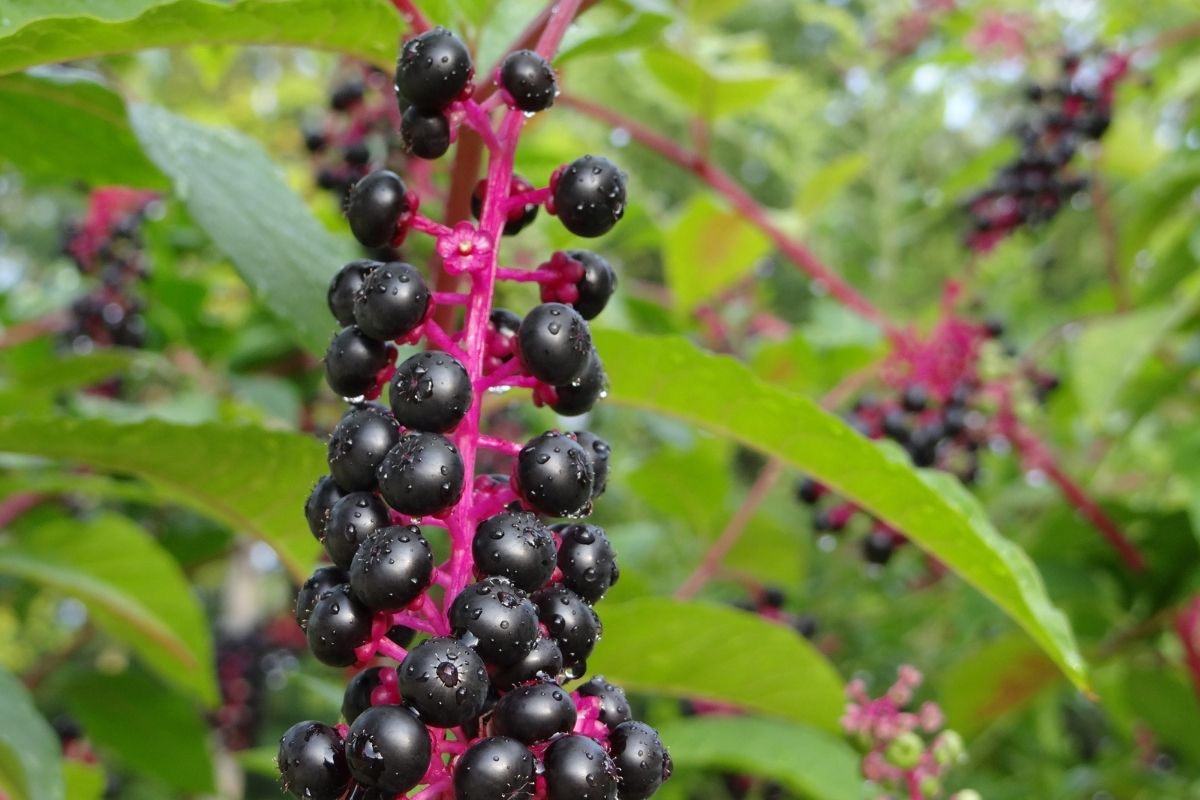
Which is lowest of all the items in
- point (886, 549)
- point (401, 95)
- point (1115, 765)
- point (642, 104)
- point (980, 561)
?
point (642, 104)

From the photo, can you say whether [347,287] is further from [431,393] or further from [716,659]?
[716,659]

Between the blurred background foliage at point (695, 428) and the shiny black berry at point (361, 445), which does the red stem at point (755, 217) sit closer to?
the blurred background foliage at point (695, 428)

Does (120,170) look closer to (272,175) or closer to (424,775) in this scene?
(272,175)

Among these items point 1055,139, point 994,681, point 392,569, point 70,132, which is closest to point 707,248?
point 1055,139

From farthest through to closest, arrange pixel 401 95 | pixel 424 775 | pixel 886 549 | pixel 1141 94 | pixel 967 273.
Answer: pixel 1141 94, pixel 967 273, pixel 886 549, pixel 401 95, pixel 424 775

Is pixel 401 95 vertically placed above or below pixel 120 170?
above

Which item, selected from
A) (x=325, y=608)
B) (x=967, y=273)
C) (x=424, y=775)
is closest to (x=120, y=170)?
(x=325, y=608)

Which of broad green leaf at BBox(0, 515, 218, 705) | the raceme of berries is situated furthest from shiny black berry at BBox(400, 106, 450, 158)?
broad green leaf at BBox(0, 515, 218, 705)

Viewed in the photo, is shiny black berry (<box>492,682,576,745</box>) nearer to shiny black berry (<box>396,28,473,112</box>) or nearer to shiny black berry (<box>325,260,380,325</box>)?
shiny black berry (<box>325,260,380,325</box>)
